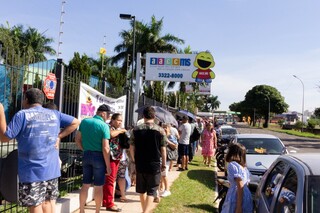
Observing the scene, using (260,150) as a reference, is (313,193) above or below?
above

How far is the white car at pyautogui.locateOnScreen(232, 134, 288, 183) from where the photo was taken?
9242 millimetres

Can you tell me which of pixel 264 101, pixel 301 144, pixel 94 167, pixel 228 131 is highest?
pixel 264 101

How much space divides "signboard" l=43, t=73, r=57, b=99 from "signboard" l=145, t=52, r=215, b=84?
12.0m

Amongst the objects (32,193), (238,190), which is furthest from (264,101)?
(32,193)

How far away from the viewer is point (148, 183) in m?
5.89

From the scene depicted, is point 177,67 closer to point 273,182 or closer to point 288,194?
point 273,182

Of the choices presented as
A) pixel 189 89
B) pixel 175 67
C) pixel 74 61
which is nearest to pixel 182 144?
pixel 175 67

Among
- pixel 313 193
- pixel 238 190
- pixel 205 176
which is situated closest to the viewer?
pixel 313 193

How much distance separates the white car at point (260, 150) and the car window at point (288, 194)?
17.9ft

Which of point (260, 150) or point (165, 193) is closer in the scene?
point (165, 193)

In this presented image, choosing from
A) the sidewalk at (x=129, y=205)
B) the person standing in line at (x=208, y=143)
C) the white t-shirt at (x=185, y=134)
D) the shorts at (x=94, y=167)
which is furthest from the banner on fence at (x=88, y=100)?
Result: the person standing in line at (x=208, y=143)

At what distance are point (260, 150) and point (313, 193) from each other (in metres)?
7.54

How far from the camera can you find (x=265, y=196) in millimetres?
4145

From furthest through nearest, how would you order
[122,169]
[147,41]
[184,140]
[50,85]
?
[147,41] < [184,140] < [122,169] < [50,85]
